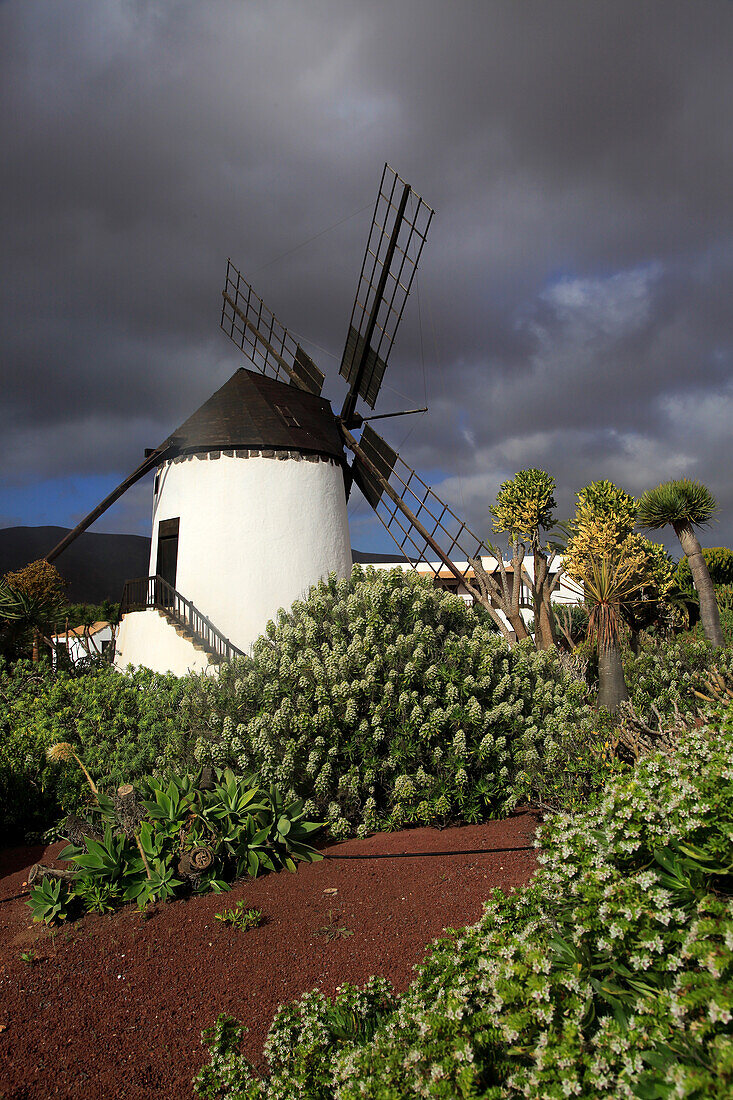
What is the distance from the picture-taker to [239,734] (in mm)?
6613

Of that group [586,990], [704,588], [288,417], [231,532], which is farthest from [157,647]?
[586,990]

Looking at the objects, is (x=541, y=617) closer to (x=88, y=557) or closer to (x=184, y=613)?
(x=184, y=613)

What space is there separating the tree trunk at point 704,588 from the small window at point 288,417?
9933mm

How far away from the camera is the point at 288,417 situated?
17.2 metres

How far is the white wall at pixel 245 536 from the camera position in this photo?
1562 centimetres

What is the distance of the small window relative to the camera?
1700 cm

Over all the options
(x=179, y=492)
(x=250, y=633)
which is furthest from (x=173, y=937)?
(x=179, y=492)

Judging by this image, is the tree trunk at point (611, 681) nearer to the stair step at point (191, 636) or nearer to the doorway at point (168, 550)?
the stair step at point (191, 636)

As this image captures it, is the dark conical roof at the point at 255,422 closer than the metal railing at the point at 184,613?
No

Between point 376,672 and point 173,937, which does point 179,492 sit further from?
point 173,937

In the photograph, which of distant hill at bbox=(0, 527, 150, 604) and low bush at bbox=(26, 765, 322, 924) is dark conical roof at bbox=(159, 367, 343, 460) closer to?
low bush at bbox=(26, 765, 322, 924)

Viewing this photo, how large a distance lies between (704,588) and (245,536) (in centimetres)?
1056

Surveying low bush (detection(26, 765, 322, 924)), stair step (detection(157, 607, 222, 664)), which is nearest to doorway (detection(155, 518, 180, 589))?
stair step (detection(157, 607, 222, 664))

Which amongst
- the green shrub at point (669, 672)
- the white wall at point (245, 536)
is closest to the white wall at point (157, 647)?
the white wall at point (245, 536)
